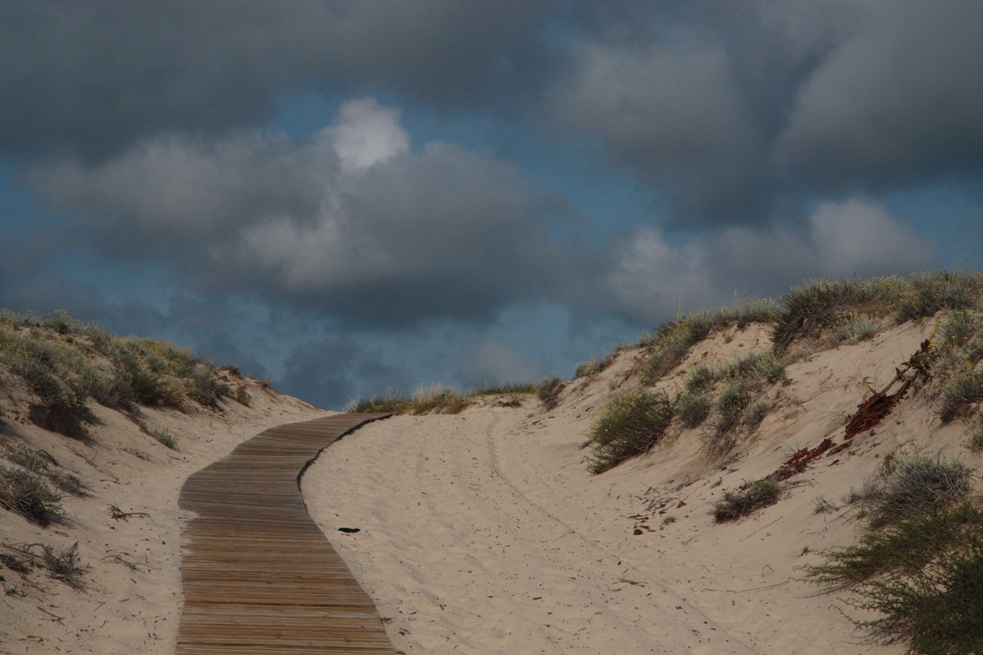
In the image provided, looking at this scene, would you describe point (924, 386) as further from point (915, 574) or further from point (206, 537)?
point (206, 537)

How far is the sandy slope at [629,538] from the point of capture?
612cm

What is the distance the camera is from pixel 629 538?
9.23 m

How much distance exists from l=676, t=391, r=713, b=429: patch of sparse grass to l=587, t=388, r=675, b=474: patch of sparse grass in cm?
30

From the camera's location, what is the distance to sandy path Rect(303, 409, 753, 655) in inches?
236

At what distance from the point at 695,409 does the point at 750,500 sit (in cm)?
349

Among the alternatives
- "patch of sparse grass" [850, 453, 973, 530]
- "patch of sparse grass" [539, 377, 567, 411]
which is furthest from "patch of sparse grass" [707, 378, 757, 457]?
"patch of sparse grass" [539, 377, 567, 411]

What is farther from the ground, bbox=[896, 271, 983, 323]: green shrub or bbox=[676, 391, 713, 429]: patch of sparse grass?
bbox=[896, 271, 983, 323]: green shrub

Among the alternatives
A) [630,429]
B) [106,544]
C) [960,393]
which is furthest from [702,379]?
[106,544]

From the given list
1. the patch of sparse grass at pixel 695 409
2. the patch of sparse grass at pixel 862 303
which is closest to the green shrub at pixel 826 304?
the patch of sparse grass at pixel 862 303

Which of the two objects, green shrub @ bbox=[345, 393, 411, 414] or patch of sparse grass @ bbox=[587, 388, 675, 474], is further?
green shrub @ bbox=[345, 393, 411, 414]

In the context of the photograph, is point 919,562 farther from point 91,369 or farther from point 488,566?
point 91,369

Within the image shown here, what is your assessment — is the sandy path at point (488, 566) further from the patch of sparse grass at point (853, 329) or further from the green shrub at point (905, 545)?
the patch of sparse grass at point (853, 329)

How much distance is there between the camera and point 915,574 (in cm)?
568

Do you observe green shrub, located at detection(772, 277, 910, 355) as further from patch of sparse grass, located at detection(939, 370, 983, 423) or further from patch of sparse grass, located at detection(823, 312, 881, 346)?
patch of sparse grass, located at detection(939, 370, 983, 423)
